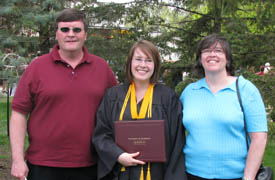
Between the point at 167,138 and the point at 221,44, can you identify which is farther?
the point at 167,138

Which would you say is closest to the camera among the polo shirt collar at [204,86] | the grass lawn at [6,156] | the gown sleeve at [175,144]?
the polo shirt collar at [204,86]

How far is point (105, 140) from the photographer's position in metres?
3.06

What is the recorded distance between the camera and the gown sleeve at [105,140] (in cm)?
301

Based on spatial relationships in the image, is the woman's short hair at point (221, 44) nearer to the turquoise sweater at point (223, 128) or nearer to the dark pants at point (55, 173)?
the turquoise sweater at point (223, 128)

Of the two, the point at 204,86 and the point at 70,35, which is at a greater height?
the point at 70,35

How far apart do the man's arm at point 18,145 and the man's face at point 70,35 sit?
794 millimetres

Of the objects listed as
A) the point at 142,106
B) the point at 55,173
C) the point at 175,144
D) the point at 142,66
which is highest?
the point at 142,66

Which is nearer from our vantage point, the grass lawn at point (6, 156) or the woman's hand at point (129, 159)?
the woman's hand at point (129, 159)

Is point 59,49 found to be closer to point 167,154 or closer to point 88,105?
point 88,105

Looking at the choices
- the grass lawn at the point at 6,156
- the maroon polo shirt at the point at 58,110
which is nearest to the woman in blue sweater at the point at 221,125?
the maroon polo shirt at the point at 58,110

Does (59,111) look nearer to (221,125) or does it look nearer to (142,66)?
(142,66)

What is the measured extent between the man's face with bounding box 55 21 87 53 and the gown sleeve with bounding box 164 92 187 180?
1.05 metres

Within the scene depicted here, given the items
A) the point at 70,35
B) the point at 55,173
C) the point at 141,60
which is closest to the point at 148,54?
the point at 141,60

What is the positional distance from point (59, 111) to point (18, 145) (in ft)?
1.74
